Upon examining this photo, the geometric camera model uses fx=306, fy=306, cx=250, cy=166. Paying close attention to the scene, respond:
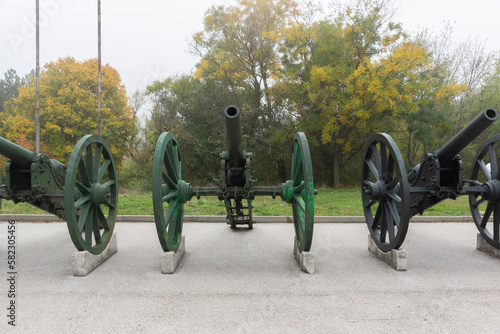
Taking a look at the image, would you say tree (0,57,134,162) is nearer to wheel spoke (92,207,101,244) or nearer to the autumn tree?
the autumn tree

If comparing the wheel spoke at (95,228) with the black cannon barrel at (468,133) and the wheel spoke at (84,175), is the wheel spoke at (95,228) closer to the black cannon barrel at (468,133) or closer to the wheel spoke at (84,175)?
the wheel spoke at (84,175)

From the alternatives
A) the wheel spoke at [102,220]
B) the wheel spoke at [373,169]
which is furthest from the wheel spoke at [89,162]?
the wheel spoke at [373,169]

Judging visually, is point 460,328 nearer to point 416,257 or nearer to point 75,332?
point 416,257

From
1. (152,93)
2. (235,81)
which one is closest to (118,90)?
(152,93)

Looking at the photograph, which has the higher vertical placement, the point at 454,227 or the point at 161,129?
the point at 161,129

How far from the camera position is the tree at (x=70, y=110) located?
19.7m

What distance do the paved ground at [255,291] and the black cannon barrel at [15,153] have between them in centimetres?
150

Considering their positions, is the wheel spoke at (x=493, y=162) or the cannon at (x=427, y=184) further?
the wheel spoke at (x=493, y=162)

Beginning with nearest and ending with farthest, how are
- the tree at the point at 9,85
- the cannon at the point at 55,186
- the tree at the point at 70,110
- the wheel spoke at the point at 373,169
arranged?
the cannon at the point at 55,186 < the wheel spoke at the point at 373,169 < the tree at the point at 70,110 < the tree at the point at 9,85

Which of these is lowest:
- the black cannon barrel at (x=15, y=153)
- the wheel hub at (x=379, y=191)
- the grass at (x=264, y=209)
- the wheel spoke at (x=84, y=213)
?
the grass at (x=264, y=209)

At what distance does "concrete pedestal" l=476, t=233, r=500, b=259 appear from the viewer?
4.74m

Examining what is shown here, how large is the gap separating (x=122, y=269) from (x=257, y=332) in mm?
2379

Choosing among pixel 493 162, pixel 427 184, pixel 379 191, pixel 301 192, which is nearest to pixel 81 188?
pixel 301 192

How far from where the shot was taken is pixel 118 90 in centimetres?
2192
